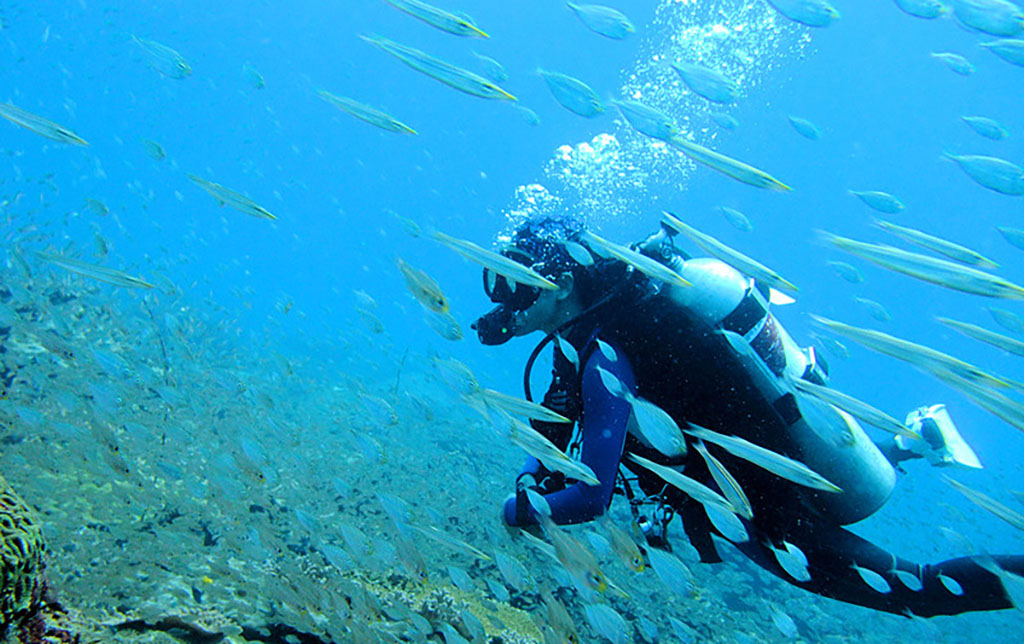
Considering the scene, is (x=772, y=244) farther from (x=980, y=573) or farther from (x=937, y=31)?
(x=980, y=573)

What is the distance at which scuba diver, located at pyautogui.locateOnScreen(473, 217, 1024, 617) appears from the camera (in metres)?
3.04

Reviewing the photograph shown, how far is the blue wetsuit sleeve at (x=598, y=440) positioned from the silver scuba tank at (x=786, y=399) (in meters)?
0.68

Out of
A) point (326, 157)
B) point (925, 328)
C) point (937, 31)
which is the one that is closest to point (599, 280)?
point (937, 31)

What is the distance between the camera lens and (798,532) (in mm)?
3328

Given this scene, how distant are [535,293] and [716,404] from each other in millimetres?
1386

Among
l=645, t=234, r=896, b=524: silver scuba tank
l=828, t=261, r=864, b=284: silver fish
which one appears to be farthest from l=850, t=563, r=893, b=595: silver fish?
l=828, t=261, r=864, b=284: silver fish

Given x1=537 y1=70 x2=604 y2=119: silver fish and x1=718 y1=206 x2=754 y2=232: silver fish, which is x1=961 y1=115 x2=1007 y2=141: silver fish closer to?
x1=718 y1=206 x2=754 y2=232: silver fish

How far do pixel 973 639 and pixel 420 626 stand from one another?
12.5 metres

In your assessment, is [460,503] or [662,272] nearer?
[662,272]

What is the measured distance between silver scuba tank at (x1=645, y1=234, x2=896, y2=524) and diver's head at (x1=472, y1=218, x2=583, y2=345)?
67 cm

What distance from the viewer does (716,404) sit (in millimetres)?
3125

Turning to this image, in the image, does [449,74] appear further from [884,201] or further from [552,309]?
[884,201]

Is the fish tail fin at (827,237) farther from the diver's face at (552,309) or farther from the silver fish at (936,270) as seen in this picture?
the diver's face at (552,309)

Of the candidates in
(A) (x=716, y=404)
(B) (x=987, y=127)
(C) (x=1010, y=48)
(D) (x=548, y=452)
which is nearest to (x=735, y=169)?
(A) (x=716, y=404)
